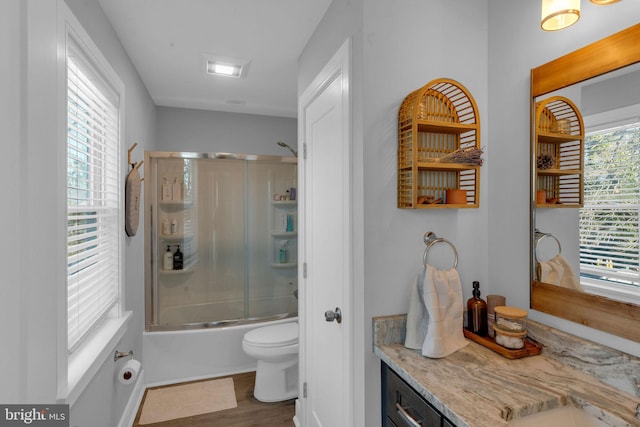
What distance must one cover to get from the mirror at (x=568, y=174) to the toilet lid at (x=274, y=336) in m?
1.76

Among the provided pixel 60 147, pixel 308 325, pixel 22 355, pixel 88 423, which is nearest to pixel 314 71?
pixel 60 147

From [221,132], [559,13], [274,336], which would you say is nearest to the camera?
[559,13]

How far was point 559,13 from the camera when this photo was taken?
0.98m

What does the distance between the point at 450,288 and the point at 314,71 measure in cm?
137

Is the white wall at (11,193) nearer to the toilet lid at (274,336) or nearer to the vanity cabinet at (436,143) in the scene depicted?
the vanity cabinet at (436,143)

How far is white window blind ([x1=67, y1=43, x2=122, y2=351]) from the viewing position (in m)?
1.46

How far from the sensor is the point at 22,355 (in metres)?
0.51

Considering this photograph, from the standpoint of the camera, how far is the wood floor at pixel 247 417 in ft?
7.31

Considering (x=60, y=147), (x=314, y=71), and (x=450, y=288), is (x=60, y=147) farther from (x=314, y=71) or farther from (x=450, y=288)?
(x=450, y=288)

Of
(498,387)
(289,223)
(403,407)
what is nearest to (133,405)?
(289,223)

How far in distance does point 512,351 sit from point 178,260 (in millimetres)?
2690

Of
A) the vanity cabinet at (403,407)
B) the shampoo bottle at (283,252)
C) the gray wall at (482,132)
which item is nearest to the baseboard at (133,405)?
the shampoo bottle at (283,252)

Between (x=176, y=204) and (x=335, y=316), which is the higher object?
(x=176, y=204)

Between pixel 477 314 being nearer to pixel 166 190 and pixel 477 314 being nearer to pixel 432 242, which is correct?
pixel 432 242
